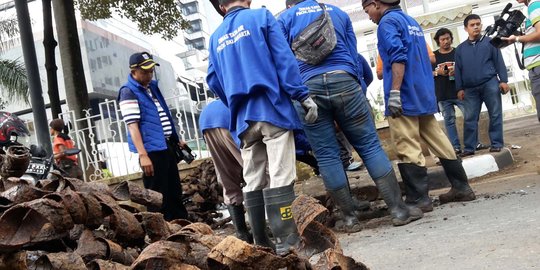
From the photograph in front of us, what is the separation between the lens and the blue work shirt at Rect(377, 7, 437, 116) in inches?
199

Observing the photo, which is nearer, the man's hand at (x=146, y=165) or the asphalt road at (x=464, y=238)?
the asphalt road at (x=464, y=238)

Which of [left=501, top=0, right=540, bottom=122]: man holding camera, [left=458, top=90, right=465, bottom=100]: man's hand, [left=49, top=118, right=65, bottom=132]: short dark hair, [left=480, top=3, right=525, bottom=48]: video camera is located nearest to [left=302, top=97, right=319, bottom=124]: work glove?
[left=501, top=0, right=540, bottom=122]: man holding camera

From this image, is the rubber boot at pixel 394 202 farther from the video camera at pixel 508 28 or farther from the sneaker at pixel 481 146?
the sneaker at pixel 481 146

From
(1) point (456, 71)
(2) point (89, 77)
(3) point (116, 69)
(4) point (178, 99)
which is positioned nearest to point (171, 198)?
(4) point (178, 99)

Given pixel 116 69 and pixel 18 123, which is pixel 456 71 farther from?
pixel 116 69

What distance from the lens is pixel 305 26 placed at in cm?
479

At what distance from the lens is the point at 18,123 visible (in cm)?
475

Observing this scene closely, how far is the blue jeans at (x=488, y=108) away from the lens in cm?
808

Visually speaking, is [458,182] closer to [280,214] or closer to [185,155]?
[280,214]

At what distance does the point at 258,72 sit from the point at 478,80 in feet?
16.4

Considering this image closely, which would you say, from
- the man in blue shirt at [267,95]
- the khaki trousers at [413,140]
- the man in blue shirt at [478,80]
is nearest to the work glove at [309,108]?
the man in blue shirt at [267,95]

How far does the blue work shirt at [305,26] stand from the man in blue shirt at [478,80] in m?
3.70

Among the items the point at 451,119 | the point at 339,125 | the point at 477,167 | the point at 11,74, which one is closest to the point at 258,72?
the point at 339,125

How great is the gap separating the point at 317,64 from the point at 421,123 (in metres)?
1.21
